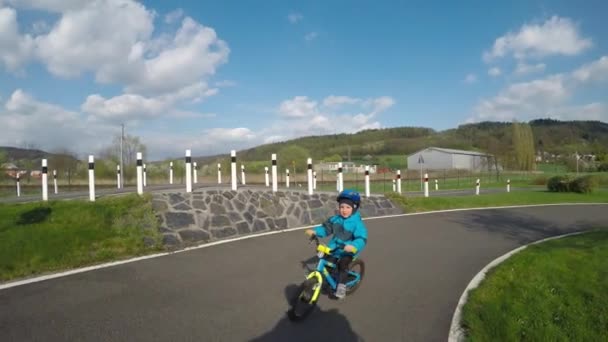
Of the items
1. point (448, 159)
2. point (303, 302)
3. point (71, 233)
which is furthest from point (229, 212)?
point (448, 159)

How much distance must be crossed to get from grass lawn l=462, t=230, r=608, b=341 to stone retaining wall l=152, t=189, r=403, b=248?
552cm

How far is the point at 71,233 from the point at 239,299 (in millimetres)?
4102

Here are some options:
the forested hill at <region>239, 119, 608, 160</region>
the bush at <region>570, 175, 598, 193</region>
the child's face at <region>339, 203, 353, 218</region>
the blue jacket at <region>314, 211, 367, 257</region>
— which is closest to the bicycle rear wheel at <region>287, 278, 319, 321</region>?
the blue jacket at <region>314, 211, 367, 257</region>

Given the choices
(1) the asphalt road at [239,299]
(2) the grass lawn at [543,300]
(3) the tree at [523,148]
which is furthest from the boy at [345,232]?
(3) the tree at [523,148]

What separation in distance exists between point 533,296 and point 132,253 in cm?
619

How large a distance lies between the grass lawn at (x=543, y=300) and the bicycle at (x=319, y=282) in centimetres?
136

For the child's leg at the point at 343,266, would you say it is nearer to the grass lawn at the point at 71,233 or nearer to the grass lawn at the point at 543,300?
the grass lawn at the point at 543,300

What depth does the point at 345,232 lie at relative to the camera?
5156 mm

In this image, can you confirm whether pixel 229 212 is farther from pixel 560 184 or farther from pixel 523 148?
pixel 523 148

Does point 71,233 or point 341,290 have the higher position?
point 71,233

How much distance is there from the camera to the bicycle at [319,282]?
172 inches

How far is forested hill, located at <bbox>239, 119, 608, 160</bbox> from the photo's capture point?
7704 cm

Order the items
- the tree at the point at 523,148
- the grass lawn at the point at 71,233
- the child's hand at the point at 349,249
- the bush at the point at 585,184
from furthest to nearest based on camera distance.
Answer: the tree at the point at 523,148 < the bush at the point at 585,184 < the grass lawn at the point at 71,233 < the child's hand at the point at 349,249

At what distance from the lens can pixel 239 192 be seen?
418 inches
